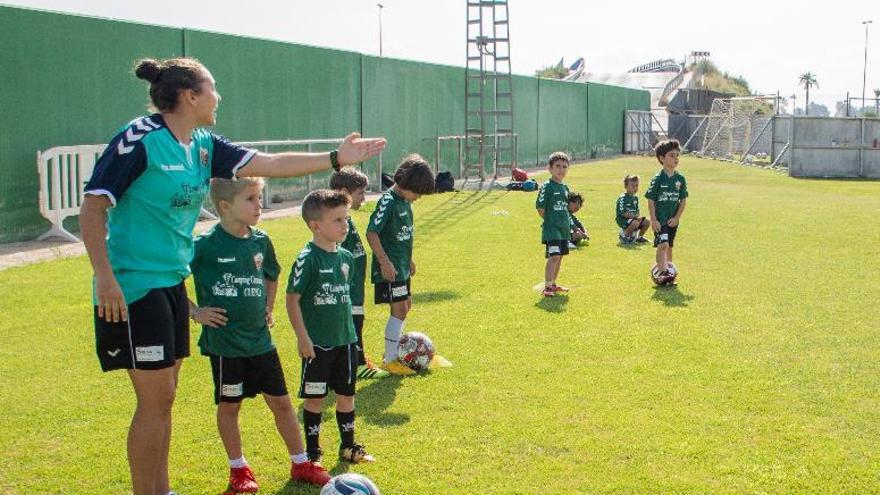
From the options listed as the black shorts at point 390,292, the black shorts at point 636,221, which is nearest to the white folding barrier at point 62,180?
the black shorts at point 636,221

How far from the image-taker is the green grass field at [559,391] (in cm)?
545

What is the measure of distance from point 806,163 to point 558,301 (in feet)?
85.5

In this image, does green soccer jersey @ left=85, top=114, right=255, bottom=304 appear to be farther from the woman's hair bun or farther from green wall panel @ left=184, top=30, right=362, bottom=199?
green wall panel @ left=184, top=30, right=362, bottom=199

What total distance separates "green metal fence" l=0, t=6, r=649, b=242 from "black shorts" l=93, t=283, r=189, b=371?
41.1 feet

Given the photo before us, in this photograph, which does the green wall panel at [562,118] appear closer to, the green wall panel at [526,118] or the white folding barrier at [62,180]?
the green wall panel at [526,118]

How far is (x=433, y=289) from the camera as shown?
11.4m

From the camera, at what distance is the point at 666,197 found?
474 inches

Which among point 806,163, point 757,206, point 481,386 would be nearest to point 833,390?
point 481,386

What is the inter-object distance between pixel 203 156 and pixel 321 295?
1.20m

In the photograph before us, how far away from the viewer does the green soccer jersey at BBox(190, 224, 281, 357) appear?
5195 millimetres

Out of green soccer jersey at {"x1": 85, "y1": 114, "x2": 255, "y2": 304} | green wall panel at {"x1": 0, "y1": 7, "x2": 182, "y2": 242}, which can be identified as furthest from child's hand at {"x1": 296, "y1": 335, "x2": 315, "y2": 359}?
green wall panel at {"x1": 0, "y1": 7, "x2": 182, "y2": 242}

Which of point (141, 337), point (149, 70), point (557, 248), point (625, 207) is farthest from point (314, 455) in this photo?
point (625, 207)

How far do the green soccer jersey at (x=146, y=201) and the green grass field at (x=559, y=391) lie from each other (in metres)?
1.44

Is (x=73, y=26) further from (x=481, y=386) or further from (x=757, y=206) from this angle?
(x=757, y=206)
